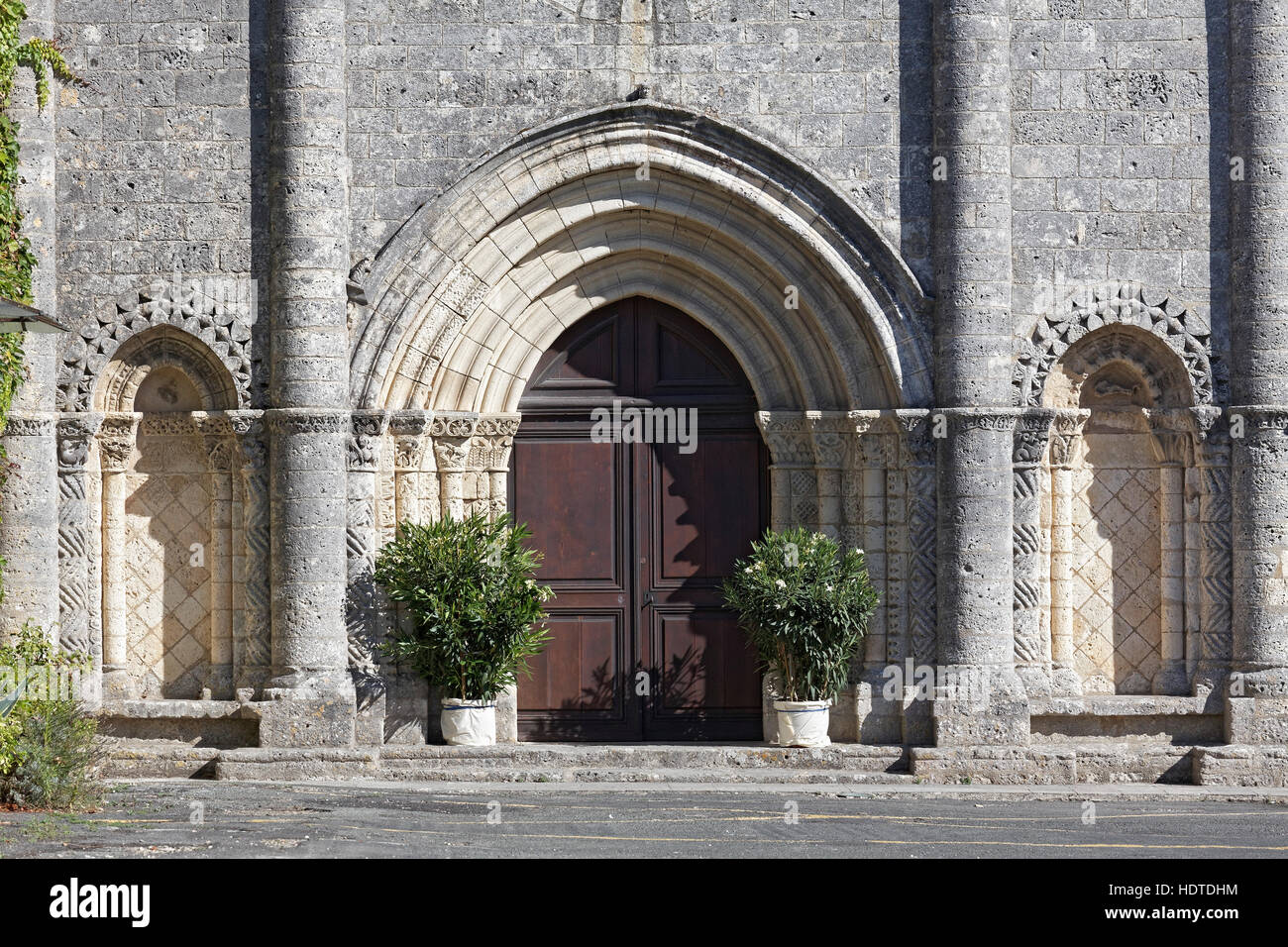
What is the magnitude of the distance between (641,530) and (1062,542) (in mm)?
2946

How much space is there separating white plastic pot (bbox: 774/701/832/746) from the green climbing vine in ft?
18.0

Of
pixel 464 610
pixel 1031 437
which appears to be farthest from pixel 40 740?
pixel 1031 437

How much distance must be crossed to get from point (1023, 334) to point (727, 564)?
2.62 m

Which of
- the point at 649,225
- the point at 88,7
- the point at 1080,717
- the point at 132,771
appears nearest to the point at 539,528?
the point at 649,225

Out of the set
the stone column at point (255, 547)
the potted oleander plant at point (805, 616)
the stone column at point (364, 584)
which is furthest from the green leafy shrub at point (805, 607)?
the stone column at point (255, 547)

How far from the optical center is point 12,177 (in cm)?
1076

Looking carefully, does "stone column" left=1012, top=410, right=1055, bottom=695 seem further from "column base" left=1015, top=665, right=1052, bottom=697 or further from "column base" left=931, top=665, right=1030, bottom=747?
"column base" left=931, top=665, right=1030, bottom=747

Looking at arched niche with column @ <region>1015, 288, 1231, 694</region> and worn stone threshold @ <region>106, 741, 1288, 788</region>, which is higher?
arched niche with column @ <region>1015, 288, 1231, 694</region>

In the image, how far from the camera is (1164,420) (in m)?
11.3

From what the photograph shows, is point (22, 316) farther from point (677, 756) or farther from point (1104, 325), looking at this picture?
point (1104, 325)

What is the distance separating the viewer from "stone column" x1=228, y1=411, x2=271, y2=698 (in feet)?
36.2

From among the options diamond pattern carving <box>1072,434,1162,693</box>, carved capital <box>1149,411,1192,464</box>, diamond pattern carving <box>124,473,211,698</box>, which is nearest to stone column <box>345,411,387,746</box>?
diamond pattern carving <box>124,473,211,698</box>

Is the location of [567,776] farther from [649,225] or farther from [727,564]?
[649,225]

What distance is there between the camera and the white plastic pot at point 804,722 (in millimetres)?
11039
